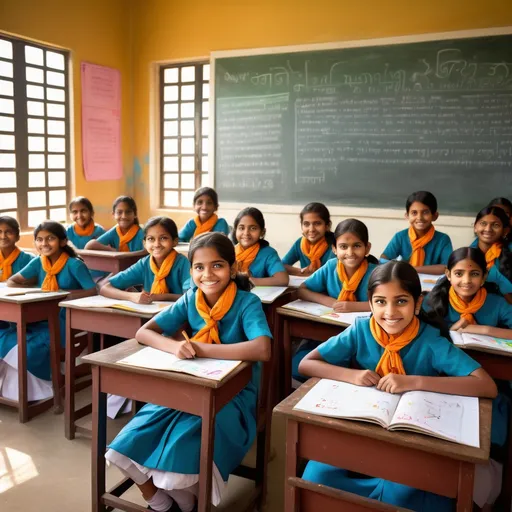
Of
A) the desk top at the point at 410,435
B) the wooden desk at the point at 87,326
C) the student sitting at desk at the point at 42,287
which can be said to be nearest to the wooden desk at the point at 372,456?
the desk top at the point at 410,435

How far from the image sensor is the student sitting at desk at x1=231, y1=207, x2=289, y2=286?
304 centimetres

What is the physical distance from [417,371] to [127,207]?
309 cm

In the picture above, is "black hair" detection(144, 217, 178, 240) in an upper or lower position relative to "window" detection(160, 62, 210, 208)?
lower

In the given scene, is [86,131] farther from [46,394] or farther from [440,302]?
[440,302]

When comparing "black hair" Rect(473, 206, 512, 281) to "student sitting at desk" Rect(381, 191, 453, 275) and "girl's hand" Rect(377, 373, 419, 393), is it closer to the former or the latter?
"student sitting at desk" Rect(381, 191, 453, 275)

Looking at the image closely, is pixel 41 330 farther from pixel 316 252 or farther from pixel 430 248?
pixel 430 248

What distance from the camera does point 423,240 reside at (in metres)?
3.43

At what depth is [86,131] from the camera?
5.11m

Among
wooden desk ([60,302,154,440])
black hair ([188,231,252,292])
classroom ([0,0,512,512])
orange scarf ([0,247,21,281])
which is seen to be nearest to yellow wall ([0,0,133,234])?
classroom ([0,0,512,512])

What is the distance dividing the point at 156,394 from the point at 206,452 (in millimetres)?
227

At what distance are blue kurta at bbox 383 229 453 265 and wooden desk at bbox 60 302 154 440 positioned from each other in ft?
6.41

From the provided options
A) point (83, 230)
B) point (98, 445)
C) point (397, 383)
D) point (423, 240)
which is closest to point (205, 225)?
point (83, 230)

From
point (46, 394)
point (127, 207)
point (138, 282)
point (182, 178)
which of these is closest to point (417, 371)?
point (138, 282)

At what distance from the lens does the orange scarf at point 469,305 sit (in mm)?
2113
